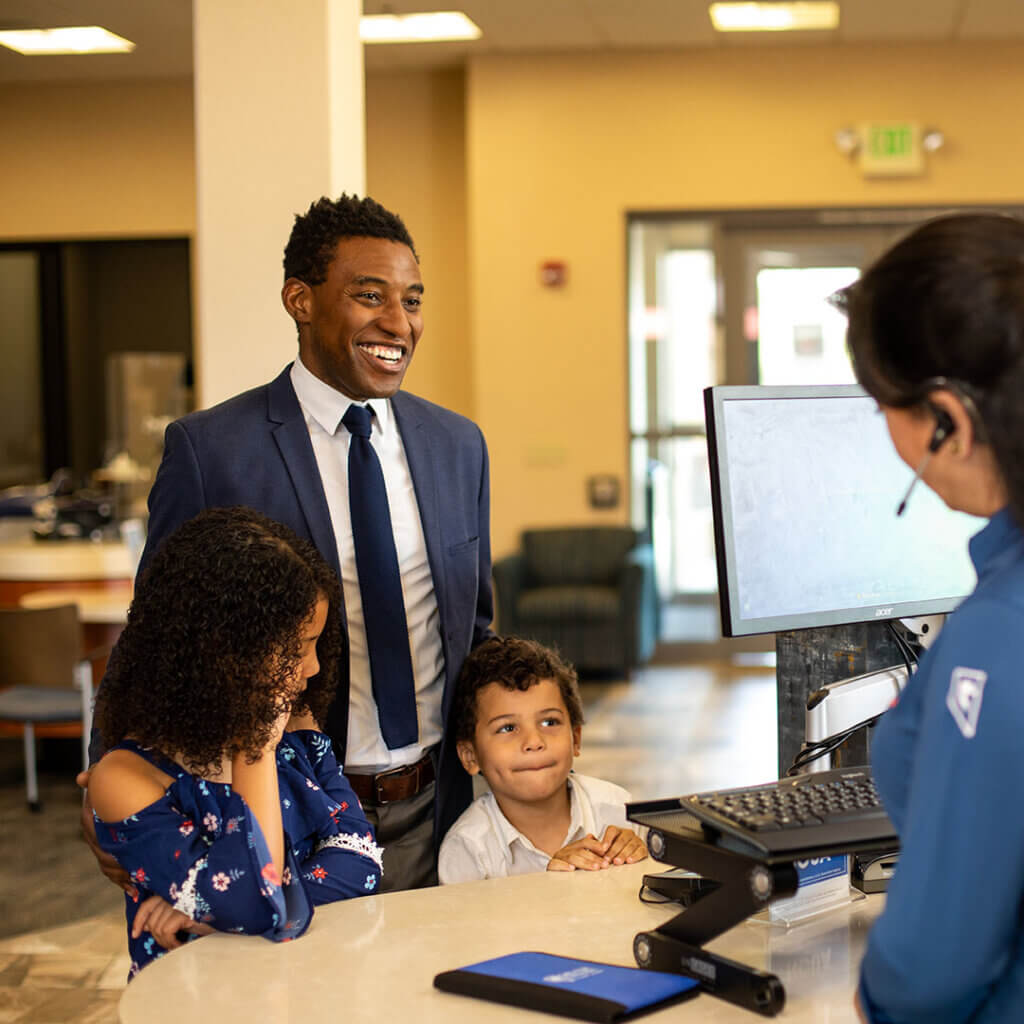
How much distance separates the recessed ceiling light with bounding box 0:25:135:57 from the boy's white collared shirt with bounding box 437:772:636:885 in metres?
6.18

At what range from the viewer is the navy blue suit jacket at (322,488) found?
Answer: 6.77ft

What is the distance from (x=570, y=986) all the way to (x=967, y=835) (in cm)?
54

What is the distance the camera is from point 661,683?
292 inches

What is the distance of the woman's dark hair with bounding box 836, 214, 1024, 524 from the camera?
0.94m

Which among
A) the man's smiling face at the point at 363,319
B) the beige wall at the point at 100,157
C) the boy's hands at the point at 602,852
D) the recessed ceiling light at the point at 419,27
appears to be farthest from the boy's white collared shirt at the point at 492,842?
the beige wall at the point at 100,157

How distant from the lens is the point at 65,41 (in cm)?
732

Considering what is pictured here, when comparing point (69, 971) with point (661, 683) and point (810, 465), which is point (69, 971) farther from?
point (661, 683)

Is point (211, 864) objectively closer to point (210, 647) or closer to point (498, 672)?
point (210, 647)

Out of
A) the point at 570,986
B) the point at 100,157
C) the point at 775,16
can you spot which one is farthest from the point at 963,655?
the point at 100,157

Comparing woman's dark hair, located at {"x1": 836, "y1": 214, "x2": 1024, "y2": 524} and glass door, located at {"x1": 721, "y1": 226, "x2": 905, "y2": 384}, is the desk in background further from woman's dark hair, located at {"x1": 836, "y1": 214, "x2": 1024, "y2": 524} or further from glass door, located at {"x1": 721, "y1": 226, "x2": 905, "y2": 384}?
glass door, located at {"x1": 721, "y1": 226, "x2": 905, "y2": 384}

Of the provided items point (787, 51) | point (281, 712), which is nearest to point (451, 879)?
point (281, 712)

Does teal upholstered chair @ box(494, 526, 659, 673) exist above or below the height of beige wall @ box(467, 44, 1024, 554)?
below

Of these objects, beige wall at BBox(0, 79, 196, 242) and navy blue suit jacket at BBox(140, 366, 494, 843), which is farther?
beige wall at BBox(0, 79, 196, 242)

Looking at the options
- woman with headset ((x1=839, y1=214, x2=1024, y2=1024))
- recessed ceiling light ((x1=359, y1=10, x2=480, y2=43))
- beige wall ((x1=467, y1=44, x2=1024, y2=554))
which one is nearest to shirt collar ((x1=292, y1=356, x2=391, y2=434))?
woman with headset ((x1=839, y1=214, x2=1024, y2=1024))
